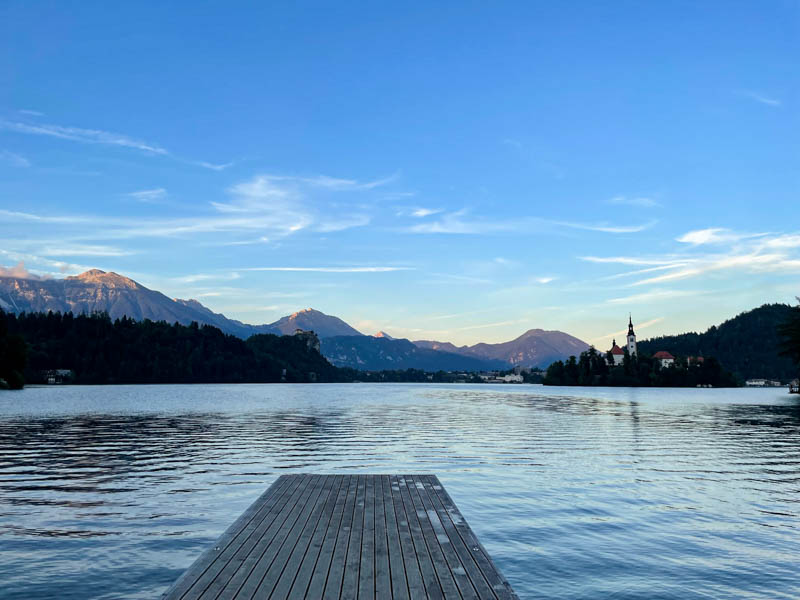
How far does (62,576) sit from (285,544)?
527cm

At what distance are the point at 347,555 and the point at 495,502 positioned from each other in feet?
38.6

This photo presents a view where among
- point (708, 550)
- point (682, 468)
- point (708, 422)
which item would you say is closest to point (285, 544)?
point (708, 550)

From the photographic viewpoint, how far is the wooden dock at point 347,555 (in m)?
10.9

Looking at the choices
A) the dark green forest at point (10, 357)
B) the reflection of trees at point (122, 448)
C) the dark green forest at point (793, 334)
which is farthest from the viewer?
the dark green forest at point (10, 357)

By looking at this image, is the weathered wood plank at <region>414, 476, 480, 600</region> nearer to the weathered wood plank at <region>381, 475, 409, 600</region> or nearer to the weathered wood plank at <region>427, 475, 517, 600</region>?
the weathered wood plank at <region>427, 475, 517, 600</region>

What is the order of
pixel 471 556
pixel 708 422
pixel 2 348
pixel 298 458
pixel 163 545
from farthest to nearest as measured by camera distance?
pixel 2 348
pixel 708 422
pixel 298 458
pixel 163 545
pixel 471 556

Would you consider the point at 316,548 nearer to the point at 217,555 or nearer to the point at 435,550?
the point at 217,555

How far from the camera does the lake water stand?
48.9 feet

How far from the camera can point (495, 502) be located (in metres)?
23.7

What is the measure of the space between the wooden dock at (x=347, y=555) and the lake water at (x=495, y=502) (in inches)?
70.1

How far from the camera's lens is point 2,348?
14938 centimetres

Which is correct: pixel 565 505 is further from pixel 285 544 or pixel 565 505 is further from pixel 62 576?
pixel 62 576

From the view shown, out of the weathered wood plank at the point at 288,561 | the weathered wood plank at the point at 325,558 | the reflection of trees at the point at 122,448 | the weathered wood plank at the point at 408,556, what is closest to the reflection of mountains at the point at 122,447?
the reflection of trees at the point at 122,448

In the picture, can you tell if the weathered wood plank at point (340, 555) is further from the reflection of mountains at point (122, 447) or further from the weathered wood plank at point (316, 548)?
the reflection of mountains at point (122, 447)
